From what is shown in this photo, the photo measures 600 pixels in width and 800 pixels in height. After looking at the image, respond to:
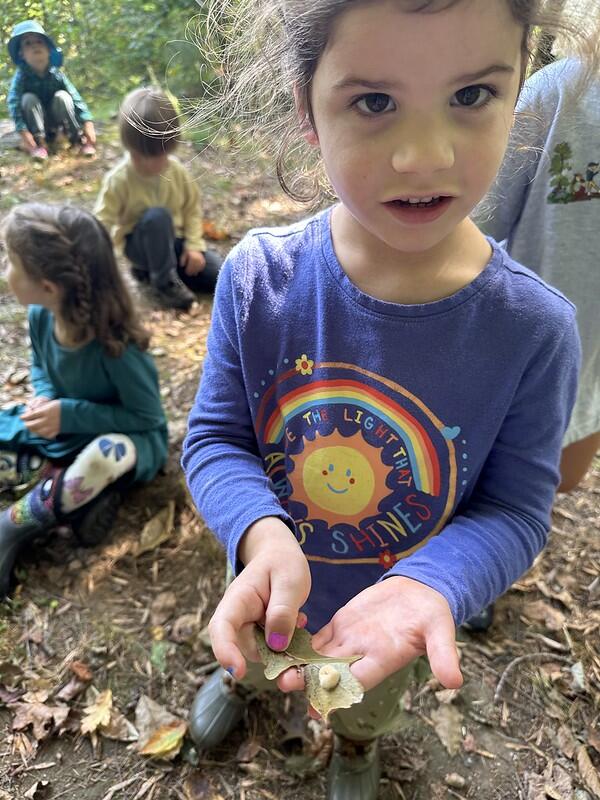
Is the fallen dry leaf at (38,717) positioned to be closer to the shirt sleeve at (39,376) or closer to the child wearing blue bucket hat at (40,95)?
the shirt sleeve at (39,376)

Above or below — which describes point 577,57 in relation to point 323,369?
above

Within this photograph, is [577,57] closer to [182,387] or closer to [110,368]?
[110,368]

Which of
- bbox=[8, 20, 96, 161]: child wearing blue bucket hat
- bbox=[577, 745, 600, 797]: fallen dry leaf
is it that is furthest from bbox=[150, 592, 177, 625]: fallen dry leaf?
bbox=[8, 20, 96, 161]: child wearing blue bucket hat

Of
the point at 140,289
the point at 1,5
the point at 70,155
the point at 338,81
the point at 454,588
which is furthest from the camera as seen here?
the point at 140,289

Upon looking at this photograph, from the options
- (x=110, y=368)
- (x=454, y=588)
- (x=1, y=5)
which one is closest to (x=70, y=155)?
(x=110, y=368)

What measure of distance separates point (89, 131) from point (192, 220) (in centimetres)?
158

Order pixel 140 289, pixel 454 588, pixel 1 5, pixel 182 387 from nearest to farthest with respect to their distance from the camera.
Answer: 1. pixel 454 588
2. pixel 1 5
3. pixel 182 387
4. pixel 140 289

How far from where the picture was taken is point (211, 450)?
48.1 inches

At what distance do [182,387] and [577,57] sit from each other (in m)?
2.49

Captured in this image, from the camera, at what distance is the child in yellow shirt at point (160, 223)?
3797 mm

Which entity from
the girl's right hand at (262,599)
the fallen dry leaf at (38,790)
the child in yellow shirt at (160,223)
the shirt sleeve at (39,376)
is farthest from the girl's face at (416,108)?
the child in yellow shirt at (160,223)

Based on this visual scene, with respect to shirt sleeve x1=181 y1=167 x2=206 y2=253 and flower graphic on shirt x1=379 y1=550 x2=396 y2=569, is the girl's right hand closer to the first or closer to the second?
flower graphic on shirt x1=379 y1=550 x2=396 y2=569

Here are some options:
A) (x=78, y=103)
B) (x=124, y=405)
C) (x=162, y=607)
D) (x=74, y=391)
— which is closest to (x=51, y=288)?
(x=74, y=391)

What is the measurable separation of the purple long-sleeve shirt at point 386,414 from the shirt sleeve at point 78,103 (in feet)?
3.97
